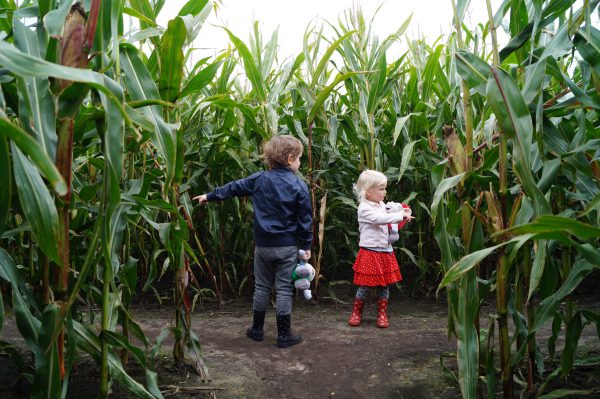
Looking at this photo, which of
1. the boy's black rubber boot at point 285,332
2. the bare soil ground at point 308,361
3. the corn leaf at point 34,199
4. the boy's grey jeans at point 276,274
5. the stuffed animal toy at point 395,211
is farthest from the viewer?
the stuffed animal toy at point 395,211

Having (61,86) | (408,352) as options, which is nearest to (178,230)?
(61,86)

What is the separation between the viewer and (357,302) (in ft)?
11.0

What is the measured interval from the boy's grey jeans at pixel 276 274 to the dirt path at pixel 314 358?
23 centimetres

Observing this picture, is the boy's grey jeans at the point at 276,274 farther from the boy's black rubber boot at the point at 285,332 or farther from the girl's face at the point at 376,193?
the girl's face at the point at 376,193

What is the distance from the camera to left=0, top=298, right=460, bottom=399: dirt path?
2.20 m

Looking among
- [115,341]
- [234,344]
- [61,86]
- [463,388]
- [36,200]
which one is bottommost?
[234,344]

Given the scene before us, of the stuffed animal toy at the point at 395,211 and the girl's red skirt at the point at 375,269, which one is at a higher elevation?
the stuffed animal toy at the point at 395,211

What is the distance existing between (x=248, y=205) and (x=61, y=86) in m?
2.45

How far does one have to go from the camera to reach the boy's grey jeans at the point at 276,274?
3.00m

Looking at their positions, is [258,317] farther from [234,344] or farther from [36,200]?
[36,200]

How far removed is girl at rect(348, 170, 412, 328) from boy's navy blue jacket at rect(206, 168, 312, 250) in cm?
44

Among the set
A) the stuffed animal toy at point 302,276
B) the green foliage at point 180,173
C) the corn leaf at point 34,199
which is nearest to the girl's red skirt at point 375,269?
the stuffed animal toy at point 302,276

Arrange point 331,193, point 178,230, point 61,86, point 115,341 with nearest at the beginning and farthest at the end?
point 61,86 → point 115,341 → point 178,230 → point 331,193

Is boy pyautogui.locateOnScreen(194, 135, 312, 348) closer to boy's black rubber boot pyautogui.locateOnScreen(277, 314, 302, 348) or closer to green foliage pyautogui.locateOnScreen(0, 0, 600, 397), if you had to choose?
boy's black rubber boot pyautogui.locateOnScreen(277, 314, 302, 348)
